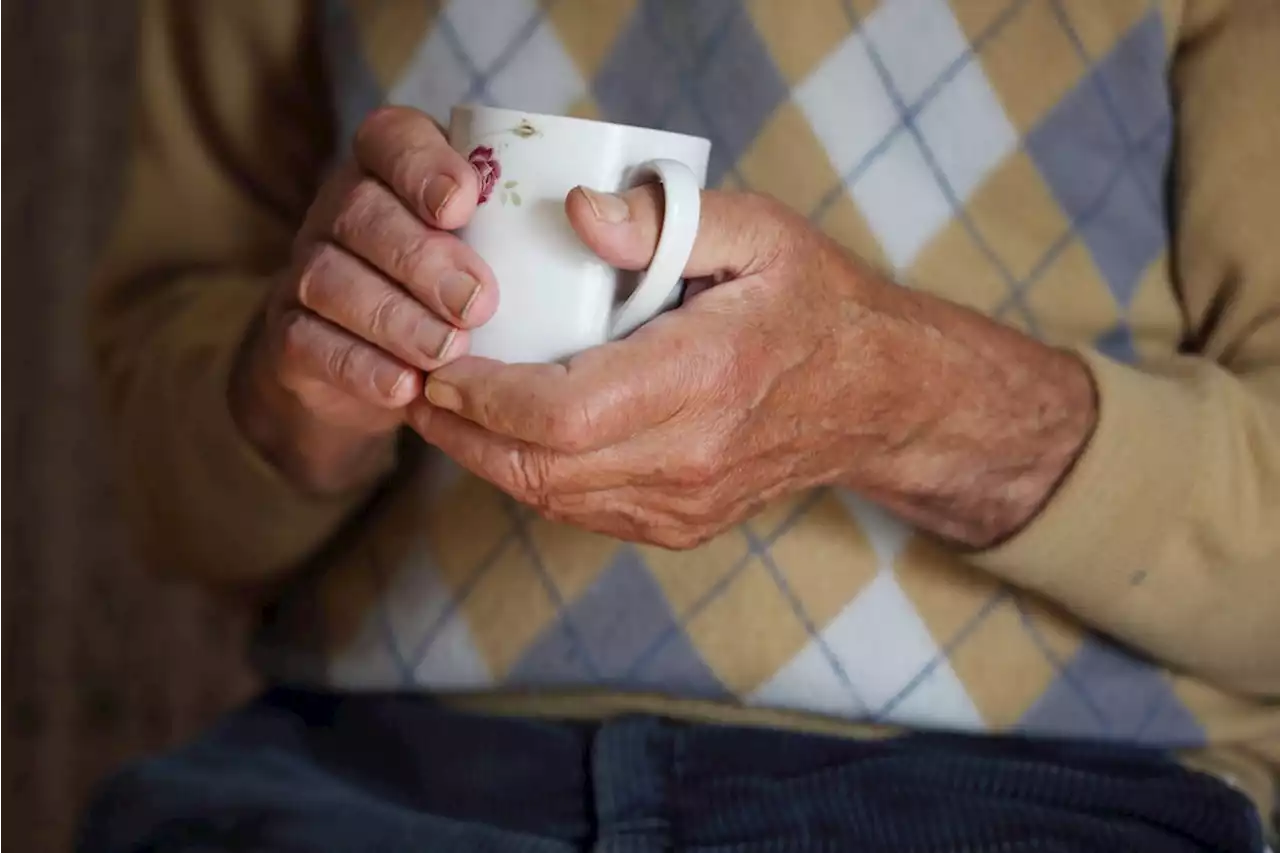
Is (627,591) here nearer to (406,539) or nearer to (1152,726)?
(406,539)

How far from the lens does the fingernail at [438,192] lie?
0.52m

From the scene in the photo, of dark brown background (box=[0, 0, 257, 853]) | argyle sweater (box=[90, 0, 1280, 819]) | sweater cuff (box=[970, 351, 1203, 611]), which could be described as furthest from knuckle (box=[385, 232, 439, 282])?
dark brown background (box=[0, 0, 257, 853])

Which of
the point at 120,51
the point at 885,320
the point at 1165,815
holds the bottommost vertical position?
the point at 120,51

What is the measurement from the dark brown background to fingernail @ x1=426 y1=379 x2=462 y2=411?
906 millimetres

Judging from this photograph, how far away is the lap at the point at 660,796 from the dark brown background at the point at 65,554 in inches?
26.3

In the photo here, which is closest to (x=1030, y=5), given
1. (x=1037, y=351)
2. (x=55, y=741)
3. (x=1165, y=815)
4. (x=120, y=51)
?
(x=1037, y=351)

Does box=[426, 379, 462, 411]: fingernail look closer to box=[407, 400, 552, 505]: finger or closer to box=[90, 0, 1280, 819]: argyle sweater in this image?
box=[407, 400, 552, 505]: finger

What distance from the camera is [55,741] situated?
4.41 ft

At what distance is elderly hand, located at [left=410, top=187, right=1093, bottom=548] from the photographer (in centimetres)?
51

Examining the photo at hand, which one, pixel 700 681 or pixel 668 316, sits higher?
pixel 668 316

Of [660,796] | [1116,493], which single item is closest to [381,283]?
[660,796]

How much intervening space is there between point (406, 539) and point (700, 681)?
214mm

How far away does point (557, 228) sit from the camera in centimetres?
51

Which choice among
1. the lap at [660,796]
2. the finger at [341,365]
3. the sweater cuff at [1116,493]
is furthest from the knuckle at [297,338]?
the sweater cuff at [1116,493]
